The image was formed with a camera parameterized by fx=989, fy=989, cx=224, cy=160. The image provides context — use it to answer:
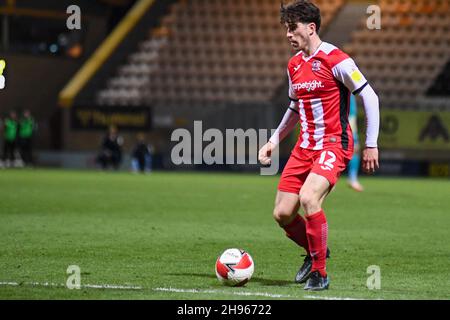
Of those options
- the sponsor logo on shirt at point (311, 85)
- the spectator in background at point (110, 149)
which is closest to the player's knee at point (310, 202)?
the sponsor logo on shirt at point (311, 85)

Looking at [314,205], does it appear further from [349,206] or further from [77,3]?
[77,3]

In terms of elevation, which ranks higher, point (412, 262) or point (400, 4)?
point (400, 4)

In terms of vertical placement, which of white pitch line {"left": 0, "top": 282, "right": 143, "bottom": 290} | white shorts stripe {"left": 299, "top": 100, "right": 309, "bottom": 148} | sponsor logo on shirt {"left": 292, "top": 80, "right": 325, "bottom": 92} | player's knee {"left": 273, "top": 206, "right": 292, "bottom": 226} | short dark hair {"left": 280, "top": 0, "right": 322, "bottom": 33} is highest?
short dark hair {"left": 280, "top": 0, "right": 322, "bottom": 33}

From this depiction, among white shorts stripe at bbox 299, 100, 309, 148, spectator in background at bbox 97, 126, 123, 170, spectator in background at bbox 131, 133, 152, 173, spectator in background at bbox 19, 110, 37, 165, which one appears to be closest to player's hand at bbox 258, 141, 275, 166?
white shorts stripe at bbox 299, 100, 309, 148

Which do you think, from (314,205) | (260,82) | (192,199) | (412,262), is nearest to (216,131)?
(260,82)

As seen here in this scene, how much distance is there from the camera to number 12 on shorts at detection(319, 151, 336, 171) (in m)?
7.70

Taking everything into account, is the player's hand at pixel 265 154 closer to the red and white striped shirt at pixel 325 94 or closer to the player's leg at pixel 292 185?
the player's leg at pixel 292 185

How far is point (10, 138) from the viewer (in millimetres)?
32469

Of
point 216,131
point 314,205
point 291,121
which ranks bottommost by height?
point 216,131

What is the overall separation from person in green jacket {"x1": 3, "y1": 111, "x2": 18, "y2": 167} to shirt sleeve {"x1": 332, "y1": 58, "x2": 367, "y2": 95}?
25.7m

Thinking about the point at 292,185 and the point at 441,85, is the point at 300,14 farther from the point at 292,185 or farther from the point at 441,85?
the point at 441,85

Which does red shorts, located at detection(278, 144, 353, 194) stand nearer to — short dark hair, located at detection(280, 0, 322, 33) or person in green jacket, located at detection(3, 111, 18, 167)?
short dark hair, located at detection(280, 0, 322, 33)
